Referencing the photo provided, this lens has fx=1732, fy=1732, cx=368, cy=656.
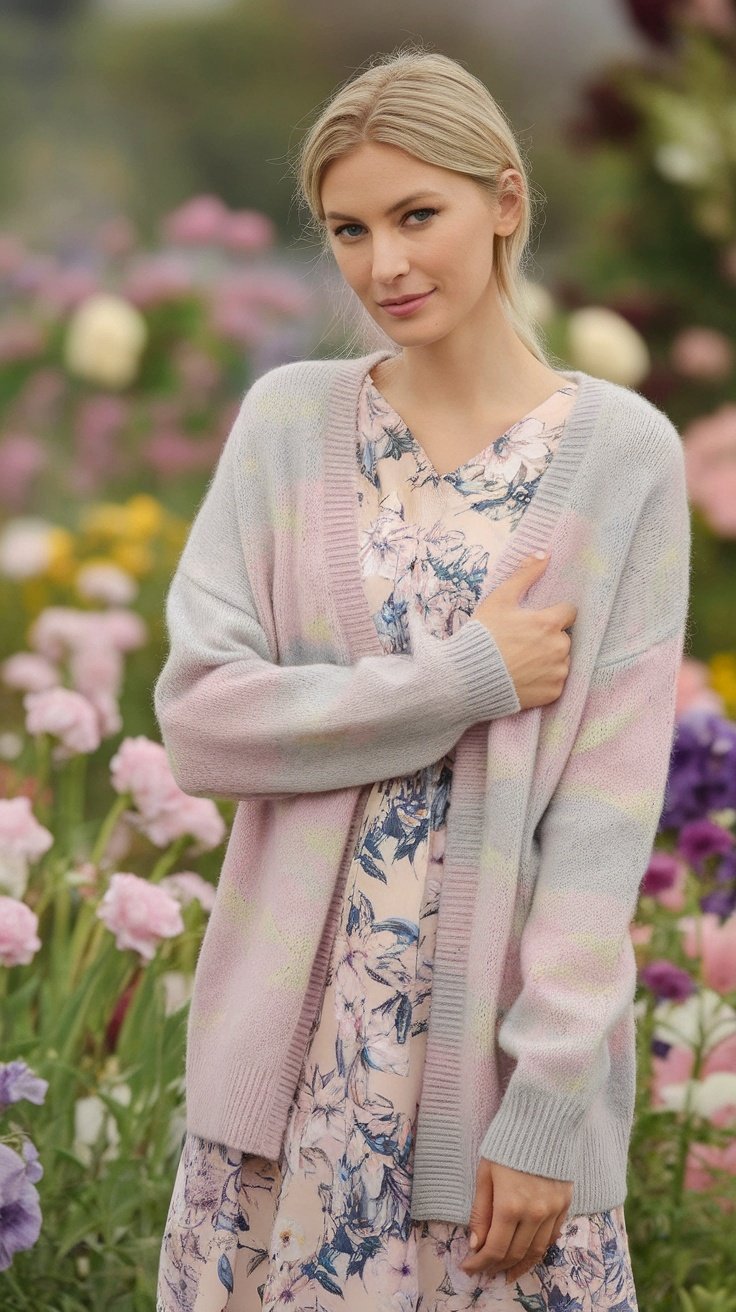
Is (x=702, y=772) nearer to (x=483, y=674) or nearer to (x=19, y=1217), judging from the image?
(x=483, y=674)

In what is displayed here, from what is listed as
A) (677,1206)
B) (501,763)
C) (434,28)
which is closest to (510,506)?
(501,763)

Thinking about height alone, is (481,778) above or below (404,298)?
below

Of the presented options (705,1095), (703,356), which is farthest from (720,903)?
(703,356)

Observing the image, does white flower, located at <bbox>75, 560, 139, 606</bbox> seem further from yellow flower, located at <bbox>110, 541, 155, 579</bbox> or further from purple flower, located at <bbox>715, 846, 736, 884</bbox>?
purple flower, located at <bbox>715, 846, 736, 884</bbox>

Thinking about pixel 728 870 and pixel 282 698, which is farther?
pixel 728 870

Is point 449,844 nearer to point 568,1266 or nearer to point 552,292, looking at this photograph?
point 568,1266

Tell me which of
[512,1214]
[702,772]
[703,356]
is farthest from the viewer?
[703,356]

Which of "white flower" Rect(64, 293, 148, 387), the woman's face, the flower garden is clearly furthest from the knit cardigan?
"white flower" Rect(64, 293, 148, 387)

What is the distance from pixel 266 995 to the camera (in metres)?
1.65

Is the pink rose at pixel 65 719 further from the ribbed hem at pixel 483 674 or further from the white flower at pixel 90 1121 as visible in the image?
the ribbed hem at pixel 483 674

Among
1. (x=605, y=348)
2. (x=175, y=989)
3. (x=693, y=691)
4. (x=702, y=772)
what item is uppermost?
(x=605, y=348)

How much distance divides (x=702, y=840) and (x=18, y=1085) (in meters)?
1.13

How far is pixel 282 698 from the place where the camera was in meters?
1.63

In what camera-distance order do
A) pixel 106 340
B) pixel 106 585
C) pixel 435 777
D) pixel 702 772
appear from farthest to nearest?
pixel 106 340, pixel 106 585, pixel 702 772, pixel 435 777
